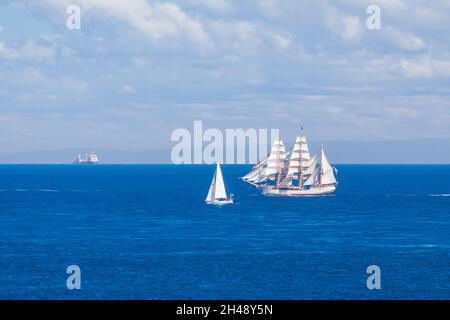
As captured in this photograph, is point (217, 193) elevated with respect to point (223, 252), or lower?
elevated

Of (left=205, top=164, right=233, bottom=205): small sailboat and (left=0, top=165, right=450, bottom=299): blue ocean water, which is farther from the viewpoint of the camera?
(left=205, top=164, right=233, bottom=205): small sailboat

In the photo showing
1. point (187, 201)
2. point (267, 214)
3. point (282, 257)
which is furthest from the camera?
point (187, 201)

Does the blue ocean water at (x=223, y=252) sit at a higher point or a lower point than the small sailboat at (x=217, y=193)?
lower

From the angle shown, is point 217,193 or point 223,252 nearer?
point 223,252

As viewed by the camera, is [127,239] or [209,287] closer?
[209,287]

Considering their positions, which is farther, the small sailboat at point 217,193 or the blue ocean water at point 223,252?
the small sailboat at point 217,193

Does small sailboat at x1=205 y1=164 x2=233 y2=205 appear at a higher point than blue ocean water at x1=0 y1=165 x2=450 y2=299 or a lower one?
higher

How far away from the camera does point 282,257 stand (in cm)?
8950
